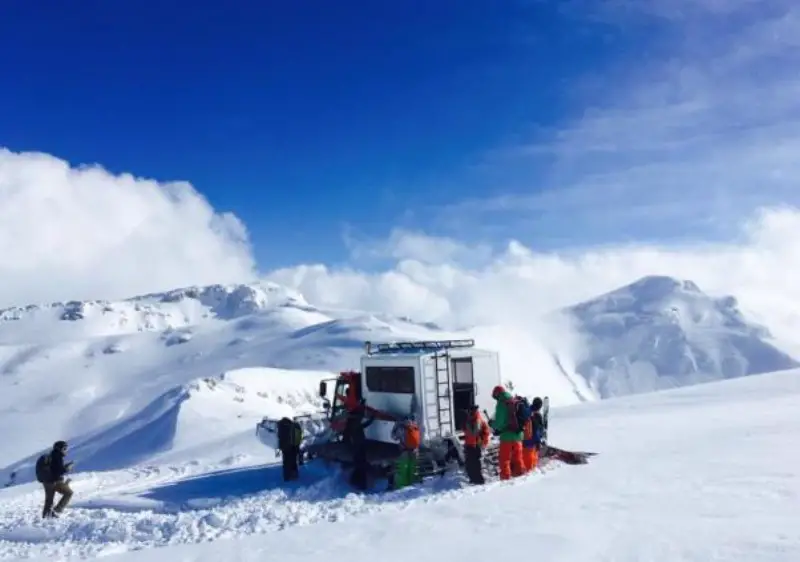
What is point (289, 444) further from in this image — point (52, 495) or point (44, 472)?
point (44, 472)

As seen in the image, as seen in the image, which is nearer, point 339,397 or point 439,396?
point 439,396

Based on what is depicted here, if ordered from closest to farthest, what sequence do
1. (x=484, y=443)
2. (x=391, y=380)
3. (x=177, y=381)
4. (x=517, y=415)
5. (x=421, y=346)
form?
(x=484, y=443), (x=517, y=415), (x=391, y=380), (x=421, y=346), (x=177, y=381)

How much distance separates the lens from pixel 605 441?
1669cm

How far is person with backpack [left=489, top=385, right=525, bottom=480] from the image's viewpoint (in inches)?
526

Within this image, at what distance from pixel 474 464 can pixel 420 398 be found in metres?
2.01

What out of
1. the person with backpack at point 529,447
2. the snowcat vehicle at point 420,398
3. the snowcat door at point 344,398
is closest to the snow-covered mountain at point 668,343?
the snowcat door at point 344,398

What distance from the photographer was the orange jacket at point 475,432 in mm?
13055

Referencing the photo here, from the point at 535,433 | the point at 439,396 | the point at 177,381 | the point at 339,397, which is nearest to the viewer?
the point at 535,433

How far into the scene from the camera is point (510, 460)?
1356 centimetres

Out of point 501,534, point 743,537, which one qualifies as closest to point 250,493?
point 501,534

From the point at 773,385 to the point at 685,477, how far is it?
17.1 meters

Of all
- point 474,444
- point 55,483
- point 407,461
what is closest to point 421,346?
point 407,461

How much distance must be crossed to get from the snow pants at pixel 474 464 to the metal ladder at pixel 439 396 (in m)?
1.37

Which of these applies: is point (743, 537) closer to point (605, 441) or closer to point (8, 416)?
point (605, 441)
